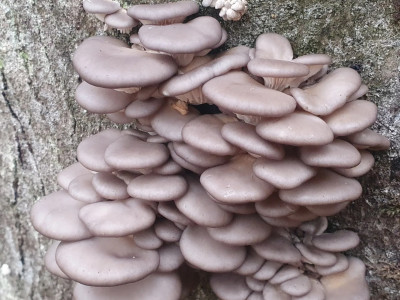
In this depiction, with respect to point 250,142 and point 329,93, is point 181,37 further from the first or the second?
point 329,93

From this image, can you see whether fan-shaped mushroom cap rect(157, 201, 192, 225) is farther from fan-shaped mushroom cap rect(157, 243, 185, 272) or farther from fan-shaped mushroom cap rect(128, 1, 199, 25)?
fan-shaped mushroom cap rect(128, 1, 199, 25)

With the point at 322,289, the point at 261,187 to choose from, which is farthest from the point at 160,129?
the point at 322,289

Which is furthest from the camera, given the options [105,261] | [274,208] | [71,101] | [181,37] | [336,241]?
[71,101]

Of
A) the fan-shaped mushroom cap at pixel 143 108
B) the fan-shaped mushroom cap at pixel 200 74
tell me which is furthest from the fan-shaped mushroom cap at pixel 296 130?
the fan-shaped mushroom cap at pixel 143 108

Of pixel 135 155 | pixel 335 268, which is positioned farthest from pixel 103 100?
pixel 335 268

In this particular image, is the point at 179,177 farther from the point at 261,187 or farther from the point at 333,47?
the point at 333,47

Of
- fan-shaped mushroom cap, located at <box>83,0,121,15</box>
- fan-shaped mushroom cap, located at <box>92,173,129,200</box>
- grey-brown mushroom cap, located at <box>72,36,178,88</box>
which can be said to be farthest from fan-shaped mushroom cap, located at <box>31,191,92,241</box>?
fan-shaped mushroom cap, located at <box>83,0,121,15</box>
